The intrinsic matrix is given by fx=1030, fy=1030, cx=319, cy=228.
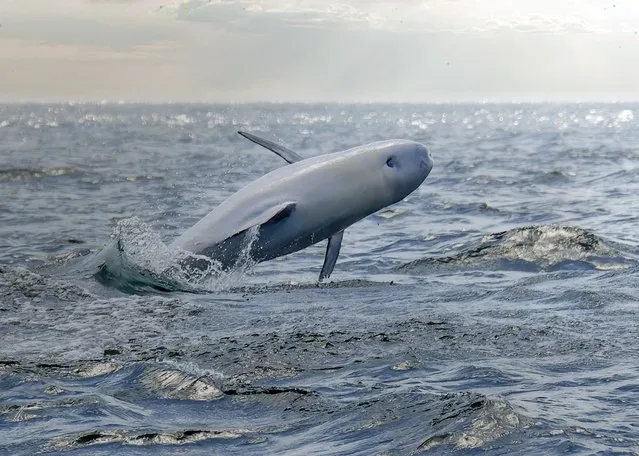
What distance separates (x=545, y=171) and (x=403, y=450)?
87.1 feet

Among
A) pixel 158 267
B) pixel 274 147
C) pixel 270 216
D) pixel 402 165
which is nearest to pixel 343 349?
pixel 270 216

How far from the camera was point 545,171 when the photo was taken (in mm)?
31156

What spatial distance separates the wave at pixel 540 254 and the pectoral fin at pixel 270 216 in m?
3.71

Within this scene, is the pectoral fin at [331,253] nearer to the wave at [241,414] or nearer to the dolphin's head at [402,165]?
the dolphin's head at [402,165]

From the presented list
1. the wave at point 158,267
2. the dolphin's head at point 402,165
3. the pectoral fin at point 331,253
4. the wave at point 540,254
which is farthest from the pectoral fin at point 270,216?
the wave at point 540,254

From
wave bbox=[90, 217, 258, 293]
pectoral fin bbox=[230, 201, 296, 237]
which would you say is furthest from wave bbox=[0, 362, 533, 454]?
wave bbox=[90, 217, 258, 293]

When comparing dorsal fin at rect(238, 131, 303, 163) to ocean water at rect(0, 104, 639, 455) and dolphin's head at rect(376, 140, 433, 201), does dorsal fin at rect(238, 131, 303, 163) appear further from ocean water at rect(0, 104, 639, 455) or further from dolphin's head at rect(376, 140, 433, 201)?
ocean water at rect(0, 104, 639, 455)

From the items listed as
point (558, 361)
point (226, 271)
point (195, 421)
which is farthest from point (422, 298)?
point (195, 421)

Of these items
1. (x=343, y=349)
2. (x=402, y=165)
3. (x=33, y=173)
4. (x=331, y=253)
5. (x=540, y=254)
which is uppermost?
(x=402, y=165)

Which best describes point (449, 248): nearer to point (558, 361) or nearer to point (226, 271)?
point (226, 271)

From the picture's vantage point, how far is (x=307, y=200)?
9.66m

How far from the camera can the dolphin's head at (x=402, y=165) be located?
10.2m

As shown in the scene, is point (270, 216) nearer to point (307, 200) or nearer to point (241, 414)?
point (307, 200)

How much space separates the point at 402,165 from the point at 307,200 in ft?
3.77
